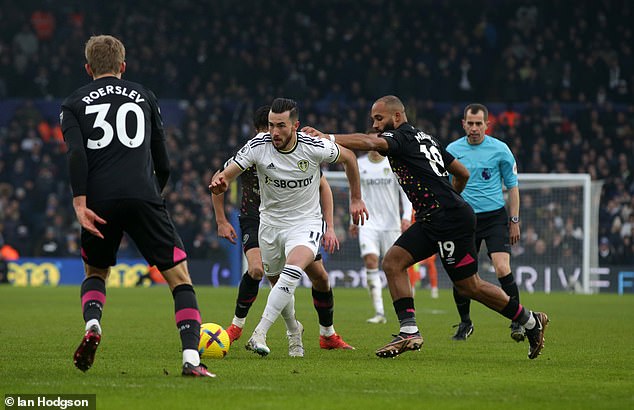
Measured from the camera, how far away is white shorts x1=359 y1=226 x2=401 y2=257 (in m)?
14.2

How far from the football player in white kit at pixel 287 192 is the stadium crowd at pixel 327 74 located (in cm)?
1827

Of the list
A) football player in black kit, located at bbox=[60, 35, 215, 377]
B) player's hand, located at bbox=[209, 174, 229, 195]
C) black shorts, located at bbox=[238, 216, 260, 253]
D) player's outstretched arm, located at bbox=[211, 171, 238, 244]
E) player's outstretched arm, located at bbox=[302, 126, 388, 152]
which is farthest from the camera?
black shorts, located at bbox=[238, 216, 260, 253]

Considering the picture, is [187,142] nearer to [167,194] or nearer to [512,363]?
[167,194]

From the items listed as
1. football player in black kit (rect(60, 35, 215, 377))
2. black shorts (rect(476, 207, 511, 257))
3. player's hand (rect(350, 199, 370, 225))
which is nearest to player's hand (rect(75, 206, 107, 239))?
football player in black kit (rect(60, 35, 215, 377))

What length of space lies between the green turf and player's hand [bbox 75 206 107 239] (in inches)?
37.8

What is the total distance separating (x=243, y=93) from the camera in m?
31.6

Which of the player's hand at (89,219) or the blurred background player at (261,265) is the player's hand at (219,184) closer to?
the blurred background player at (261,265)

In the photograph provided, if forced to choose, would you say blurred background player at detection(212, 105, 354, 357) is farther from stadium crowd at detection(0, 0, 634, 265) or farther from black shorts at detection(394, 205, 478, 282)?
stadium crowd at detection(0, 0, 634, 265)

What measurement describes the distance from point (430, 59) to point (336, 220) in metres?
9.68

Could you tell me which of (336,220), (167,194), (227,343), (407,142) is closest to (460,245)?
(407,142)

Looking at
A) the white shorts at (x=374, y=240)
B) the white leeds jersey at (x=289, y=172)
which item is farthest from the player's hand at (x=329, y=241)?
the white shorts at (x=374, y=240)

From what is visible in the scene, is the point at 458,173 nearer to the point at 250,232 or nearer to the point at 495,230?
the point at 495,230

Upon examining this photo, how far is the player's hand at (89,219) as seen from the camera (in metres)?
6.44

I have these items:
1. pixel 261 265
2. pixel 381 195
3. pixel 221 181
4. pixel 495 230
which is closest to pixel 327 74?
pixel 381 195
